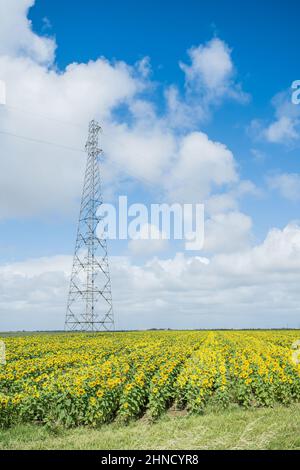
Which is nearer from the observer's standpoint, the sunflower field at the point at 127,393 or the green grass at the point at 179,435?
the green grass at the point at 179,435

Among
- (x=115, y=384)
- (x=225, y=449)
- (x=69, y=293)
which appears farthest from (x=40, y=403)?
(x=69, y=293)

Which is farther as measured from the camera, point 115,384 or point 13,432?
point 115,384

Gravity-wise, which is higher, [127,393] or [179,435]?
[127,393]

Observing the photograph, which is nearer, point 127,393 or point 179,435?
point 179,435

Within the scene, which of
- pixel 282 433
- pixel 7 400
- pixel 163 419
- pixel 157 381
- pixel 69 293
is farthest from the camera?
pixel 69 293

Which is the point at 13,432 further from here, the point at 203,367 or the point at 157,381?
the point at 203,367

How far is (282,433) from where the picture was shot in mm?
9125

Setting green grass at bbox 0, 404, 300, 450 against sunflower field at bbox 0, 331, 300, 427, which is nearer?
green grass at bbox 0, 404, 300, 450

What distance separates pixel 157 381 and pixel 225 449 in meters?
4.91

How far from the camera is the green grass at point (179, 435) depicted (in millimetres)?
8453

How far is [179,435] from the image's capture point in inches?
358

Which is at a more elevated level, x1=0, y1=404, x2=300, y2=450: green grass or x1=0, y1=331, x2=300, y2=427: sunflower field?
x1=0, y1=331, x2=300, y2=427: sunflower field

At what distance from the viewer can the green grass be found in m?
8.45

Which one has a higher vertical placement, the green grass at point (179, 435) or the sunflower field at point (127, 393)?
the sunflower field at point (127, 393)
